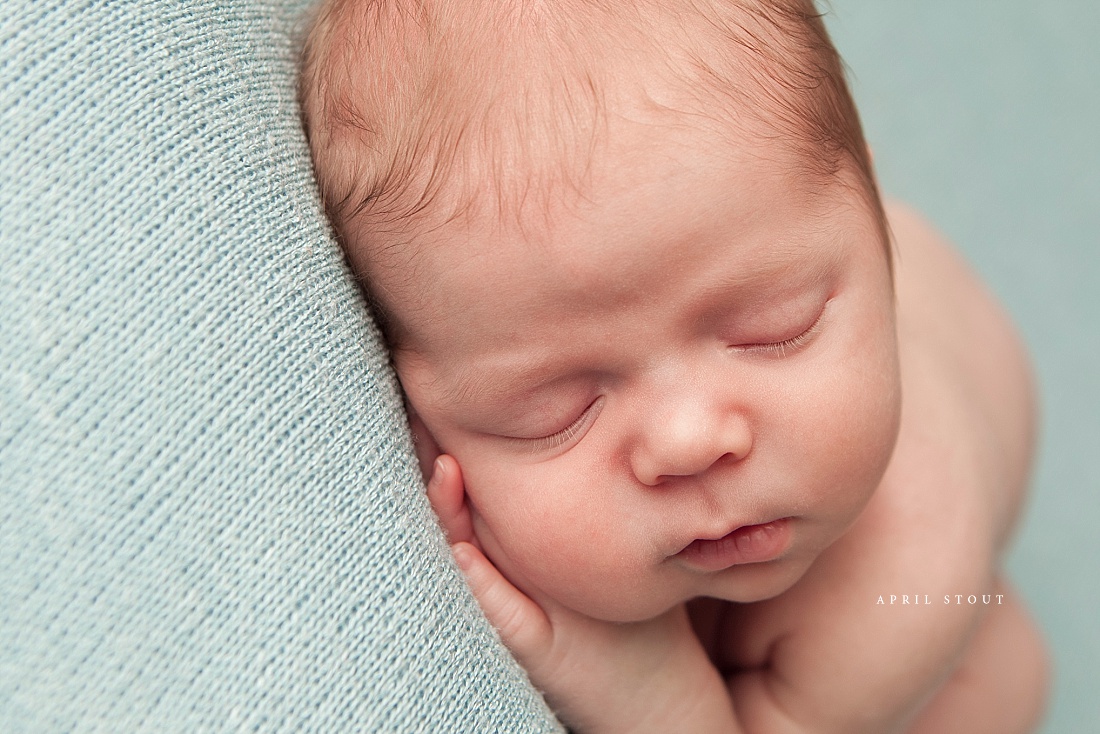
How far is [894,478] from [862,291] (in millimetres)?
268

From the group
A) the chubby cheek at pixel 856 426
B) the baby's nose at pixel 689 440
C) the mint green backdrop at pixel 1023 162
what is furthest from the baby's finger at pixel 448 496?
the mint green backdrop at pixel 1023 162

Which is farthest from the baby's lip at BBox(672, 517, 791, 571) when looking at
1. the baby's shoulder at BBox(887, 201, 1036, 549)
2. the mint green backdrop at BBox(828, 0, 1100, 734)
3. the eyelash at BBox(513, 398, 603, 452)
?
the mint green backdrop at BBox(828, 0, 1100, 734)

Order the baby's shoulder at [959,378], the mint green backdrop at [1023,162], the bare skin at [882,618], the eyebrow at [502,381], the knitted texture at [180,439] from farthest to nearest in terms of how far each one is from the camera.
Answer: the mint green backdrop at [1023,162] → the baby's shoulder at [959,378] → the bare skin at [882,618] → the eyebrow at [502,381] → the knitted texture at [180,439]

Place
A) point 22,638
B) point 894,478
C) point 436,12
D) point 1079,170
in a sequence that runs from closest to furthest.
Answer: point 22,638
point 436,12
point 894,478
point 1079,170

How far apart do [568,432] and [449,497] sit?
11cm

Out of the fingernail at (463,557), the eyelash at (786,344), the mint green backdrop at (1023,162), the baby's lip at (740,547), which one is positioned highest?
the eyelash at (786,344)

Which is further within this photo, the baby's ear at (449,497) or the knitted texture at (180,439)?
the baby's ear at (449,497)

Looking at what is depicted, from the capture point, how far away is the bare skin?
0.84 metres

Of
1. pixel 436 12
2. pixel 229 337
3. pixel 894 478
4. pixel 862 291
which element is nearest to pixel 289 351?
pixel 229 337

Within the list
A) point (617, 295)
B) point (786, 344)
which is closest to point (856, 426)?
point (786, 344)

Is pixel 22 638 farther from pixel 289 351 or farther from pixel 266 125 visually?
pixel 266 125

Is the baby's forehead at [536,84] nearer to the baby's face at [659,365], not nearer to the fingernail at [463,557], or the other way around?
the baby's face at [659,365]

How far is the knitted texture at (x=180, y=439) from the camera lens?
0.60 m

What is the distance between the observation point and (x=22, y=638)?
1.94ft
